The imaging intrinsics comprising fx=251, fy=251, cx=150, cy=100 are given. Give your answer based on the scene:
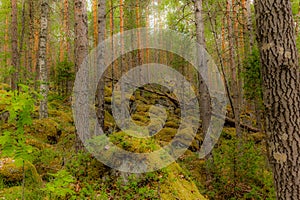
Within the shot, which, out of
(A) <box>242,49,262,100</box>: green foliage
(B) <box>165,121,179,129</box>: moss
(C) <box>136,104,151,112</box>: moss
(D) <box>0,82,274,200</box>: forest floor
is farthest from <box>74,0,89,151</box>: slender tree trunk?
(C) <box>136,104,151,112</box>: moss

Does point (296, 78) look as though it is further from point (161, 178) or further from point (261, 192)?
point (261, 192)

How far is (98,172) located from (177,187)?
1.52 meters

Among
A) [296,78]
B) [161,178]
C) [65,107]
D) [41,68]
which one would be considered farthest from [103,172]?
[65,107]

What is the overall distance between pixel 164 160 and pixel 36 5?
17.7m

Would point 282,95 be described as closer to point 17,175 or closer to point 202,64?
point 202,64

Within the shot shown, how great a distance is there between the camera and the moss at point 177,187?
4414 millimetres

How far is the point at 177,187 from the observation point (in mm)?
4582

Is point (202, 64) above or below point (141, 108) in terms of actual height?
above

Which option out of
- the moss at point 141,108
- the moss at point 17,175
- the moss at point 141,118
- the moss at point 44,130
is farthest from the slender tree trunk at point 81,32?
the moss at point 141,108

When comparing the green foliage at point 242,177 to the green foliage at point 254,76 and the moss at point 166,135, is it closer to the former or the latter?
the green foliage at point 254,76

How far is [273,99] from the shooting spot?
3.19m

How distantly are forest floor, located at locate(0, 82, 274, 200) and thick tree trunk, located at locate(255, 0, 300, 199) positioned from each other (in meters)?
1.90

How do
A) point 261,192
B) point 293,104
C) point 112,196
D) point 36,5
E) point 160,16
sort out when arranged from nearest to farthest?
point 293,104 < point 112,196 < point 261,192 < point 36,5 < point 160,16

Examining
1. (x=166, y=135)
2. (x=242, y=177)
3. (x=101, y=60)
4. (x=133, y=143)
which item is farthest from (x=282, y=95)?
(x=166, y=135)
